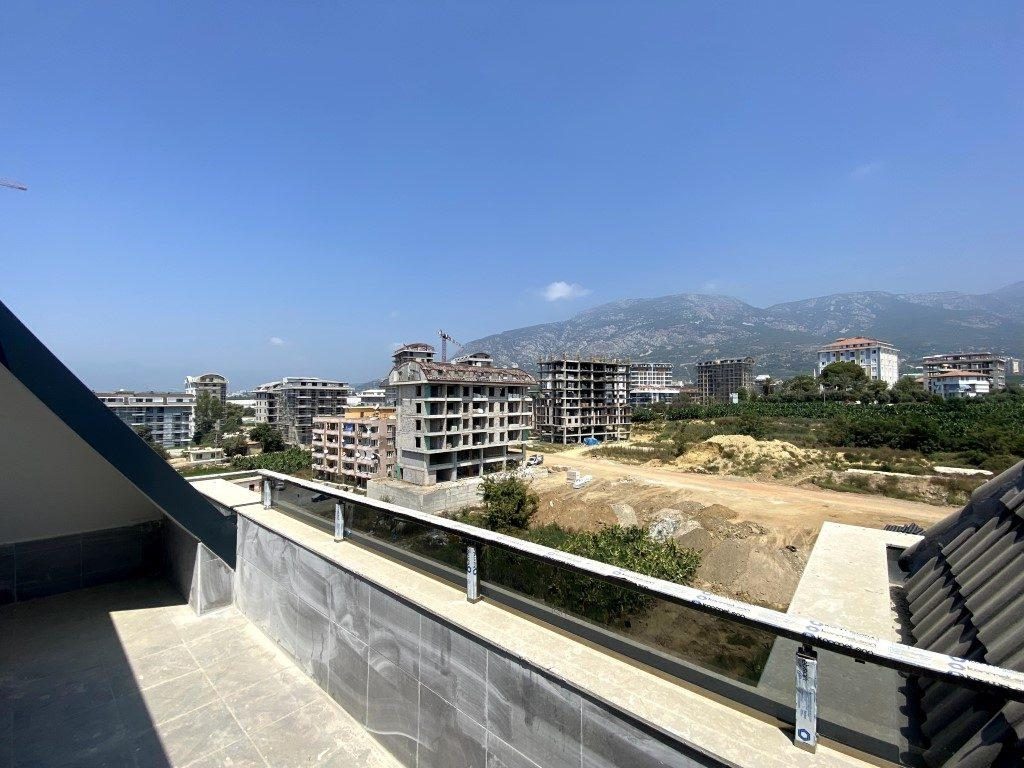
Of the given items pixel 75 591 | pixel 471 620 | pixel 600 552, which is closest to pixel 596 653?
pixel 471 620

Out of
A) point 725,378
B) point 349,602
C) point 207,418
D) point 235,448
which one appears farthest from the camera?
point 725,378

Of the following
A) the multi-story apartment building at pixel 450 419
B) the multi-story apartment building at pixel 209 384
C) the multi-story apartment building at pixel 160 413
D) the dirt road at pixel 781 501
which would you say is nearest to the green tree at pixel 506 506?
the dirt road at pixel 781 501

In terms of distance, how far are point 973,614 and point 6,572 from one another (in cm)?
718

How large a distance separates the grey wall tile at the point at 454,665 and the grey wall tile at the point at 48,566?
182 inches

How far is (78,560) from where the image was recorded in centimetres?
480

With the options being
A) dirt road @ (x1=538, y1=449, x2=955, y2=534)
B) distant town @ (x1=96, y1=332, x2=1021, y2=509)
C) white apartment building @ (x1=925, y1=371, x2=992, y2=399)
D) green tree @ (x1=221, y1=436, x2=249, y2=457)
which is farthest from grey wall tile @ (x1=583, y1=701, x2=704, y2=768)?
white apartment building @ (x1=925, y1=371, x2=992, y2=399)

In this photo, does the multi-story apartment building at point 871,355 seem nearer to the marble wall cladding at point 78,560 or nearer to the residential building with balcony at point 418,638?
the residential building with balcony at point 418,638

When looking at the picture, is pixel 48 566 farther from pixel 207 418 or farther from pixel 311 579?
pixel 207 418

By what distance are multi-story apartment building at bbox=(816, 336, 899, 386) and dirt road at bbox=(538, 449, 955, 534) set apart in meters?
67.2

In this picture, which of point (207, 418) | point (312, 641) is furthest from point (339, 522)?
point (207, 418)

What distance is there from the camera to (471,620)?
221cm

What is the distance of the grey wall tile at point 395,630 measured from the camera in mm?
2461

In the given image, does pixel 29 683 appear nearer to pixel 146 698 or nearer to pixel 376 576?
pixel 146 698

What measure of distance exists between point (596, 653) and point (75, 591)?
5685 millimetres
